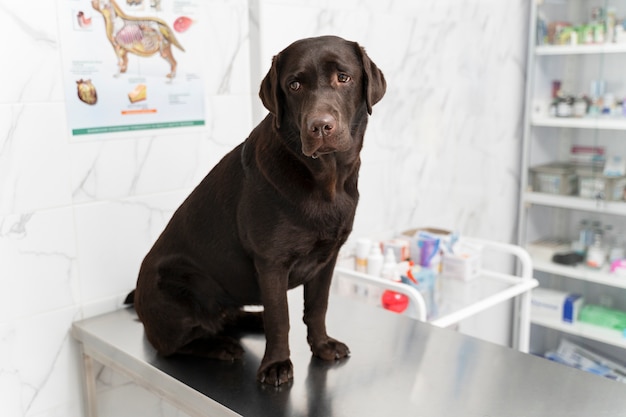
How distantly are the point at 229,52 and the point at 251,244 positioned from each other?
788mm

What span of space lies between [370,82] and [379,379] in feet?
1.88

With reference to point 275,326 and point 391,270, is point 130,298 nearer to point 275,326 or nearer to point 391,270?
point 275,326

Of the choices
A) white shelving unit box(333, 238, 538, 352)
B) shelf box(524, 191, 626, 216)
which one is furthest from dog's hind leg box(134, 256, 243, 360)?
shelf box(524, 191, 626, 216)

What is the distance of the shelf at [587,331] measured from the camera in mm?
2824

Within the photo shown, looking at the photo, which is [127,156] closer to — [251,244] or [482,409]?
[251,244]

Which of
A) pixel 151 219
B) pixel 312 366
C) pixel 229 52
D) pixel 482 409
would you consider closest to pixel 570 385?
pixel 482 409

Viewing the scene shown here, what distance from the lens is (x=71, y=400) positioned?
1.55 metres

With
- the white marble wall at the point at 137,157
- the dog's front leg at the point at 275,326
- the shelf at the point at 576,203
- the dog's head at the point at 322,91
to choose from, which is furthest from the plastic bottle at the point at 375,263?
the shelf at the point at 576,203

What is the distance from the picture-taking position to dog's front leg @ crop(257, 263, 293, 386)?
1.13 m

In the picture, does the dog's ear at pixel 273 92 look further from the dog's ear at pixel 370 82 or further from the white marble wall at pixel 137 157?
the white marble wall at pixel 137 157

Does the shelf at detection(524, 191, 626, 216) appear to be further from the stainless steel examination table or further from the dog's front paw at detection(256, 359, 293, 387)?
the dog's front paw at detection(256, 359, 293, 387)

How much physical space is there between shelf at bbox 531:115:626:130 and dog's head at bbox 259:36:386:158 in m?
2.03

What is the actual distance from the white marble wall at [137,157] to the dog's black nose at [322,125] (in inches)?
29.4

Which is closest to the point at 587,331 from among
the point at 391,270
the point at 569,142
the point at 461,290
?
the point at 569,142
